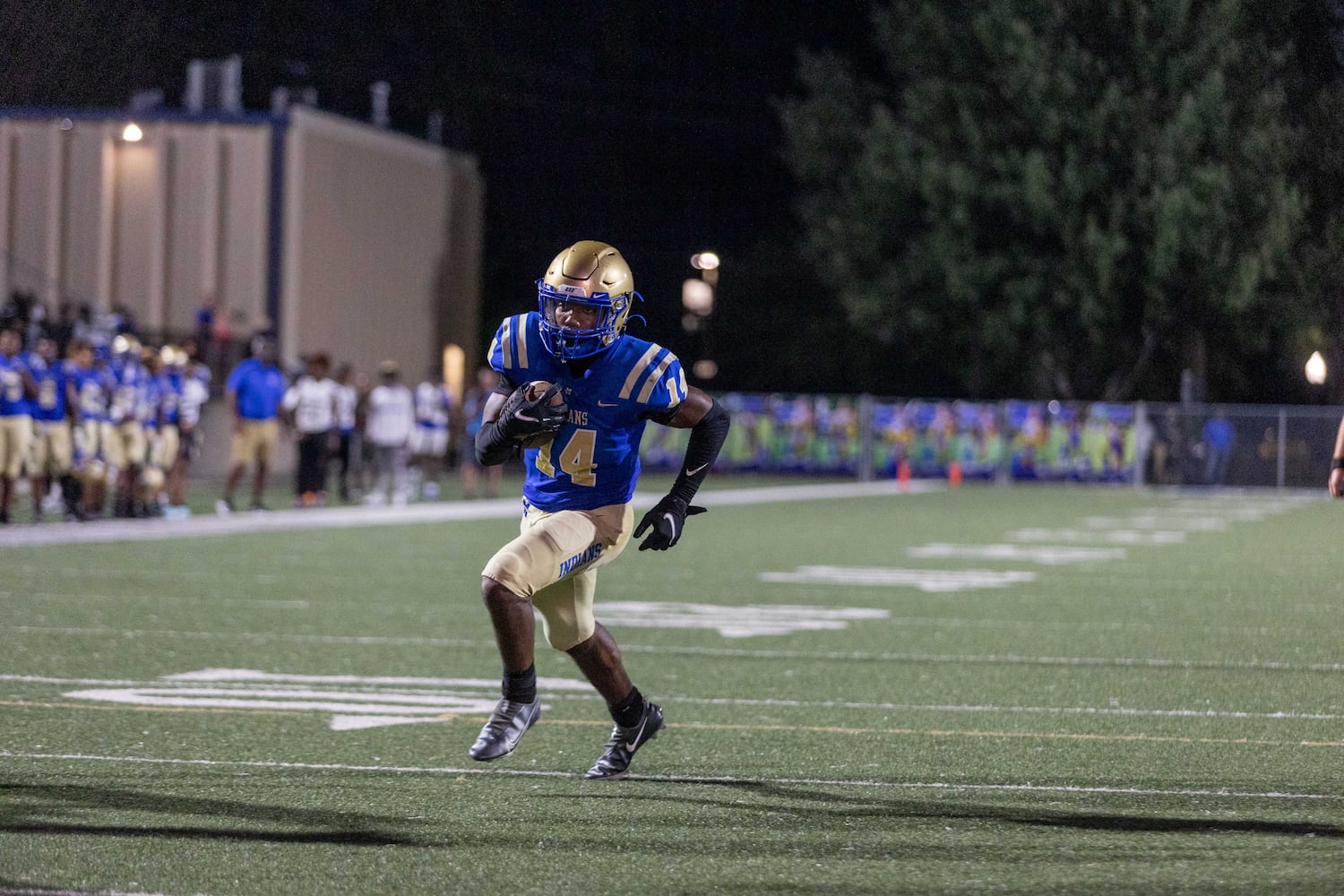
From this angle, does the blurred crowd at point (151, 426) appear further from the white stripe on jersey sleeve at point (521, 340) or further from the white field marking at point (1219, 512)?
the white stripe on jersey sleeve at point (521, 340)

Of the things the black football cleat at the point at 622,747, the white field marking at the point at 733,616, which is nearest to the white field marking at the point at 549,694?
Answer: the black football cleat at the point at 622,747

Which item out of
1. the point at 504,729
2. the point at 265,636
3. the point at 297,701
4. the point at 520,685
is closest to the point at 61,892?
the point at 504,729

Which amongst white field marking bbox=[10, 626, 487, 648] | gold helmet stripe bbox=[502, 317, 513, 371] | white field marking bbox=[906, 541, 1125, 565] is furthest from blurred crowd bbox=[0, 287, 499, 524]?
gold helmet stripe bbox=[502, 317, 513, 371]

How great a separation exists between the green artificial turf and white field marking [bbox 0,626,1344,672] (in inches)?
1.6

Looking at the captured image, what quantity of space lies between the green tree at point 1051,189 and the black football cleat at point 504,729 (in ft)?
16.9

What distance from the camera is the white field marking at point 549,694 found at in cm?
766

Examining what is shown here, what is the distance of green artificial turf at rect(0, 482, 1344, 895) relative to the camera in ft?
15.8

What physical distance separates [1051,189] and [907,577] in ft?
67.5

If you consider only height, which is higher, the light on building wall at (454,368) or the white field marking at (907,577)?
the light on building wall at (454,368)

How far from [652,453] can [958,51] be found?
10235 millimetres

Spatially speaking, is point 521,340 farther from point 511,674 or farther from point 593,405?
point 511,674

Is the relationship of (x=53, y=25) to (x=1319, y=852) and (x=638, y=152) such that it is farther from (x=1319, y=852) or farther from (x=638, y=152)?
(x=638, y=152)

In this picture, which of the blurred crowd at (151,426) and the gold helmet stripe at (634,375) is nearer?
the gold helmet stripe at (634,375)

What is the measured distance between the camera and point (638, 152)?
4709cm
